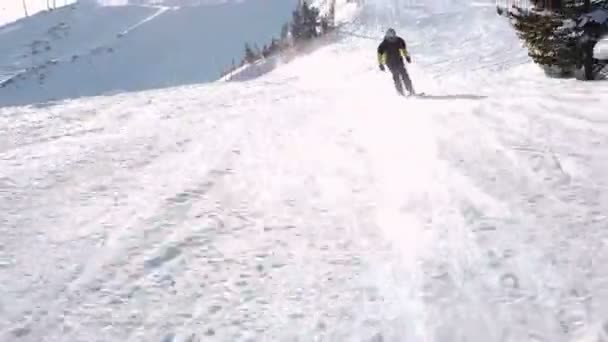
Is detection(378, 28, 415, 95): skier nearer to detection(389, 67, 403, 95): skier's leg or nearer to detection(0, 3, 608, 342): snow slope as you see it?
detection(389, 67, 403, 95): skier's leg

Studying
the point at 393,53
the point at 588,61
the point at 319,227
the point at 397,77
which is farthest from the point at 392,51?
the point at 319,227

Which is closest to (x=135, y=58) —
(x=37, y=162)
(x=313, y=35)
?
(x=313, y=35)

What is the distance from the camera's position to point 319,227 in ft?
19.9

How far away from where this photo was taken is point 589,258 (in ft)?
16.0

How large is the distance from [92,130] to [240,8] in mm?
66058

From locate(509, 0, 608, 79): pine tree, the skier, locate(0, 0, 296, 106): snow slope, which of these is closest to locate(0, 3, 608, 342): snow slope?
locate(509, 0, 608, 79): pine tree

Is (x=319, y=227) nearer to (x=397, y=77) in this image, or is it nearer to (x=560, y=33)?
(x=397, y=77)

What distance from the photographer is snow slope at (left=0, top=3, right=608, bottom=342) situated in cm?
439

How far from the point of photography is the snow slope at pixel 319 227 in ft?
14.4

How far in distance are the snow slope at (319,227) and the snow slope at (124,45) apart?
134 ft

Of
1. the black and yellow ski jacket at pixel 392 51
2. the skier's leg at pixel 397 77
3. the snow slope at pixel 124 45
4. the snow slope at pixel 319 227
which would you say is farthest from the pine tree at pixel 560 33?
the snow slope at pixel 124 45

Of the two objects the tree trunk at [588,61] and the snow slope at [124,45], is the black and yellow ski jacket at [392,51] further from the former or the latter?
the snow slope at [124,45]

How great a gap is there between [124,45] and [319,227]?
65.2 m

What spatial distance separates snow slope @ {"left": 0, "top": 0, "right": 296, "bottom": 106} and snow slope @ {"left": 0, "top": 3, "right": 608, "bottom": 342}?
40.8 m
